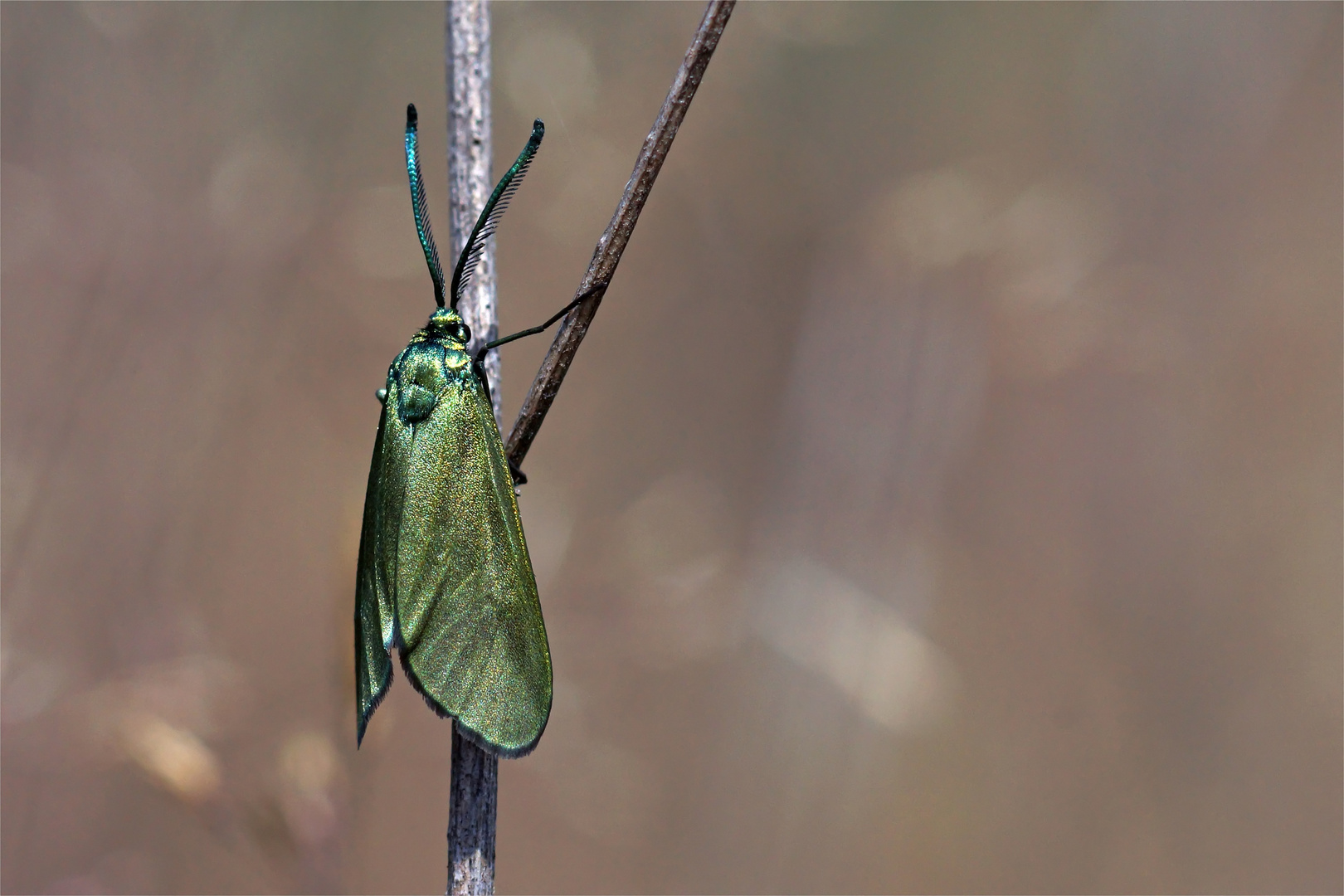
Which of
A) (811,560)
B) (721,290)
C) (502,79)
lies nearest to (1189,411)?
(811,560)

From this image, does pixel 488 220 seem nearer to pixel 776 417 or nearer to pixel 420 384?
pixel 420 384

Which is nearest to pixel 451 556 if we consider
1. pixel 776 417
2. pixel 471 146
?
pixel 471 146

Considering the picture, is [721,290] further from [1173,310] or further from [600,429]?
[1173,310]

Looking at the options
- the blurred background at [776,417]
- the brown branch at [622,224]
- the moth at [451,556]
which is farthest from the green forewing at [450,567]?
the blurred background at [776,417]

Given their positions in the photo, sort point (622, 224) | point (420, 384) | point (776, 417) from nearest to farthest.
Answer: point (622, 224) < point (420, 384) < point (776, 417)

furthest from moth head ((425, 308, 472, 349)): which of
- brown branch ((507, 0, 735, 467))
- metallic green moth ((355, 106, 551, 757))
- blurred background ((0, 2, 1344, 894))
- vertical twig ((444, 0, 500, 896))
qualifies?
blurred background ((0, 2, 1344, 894))
